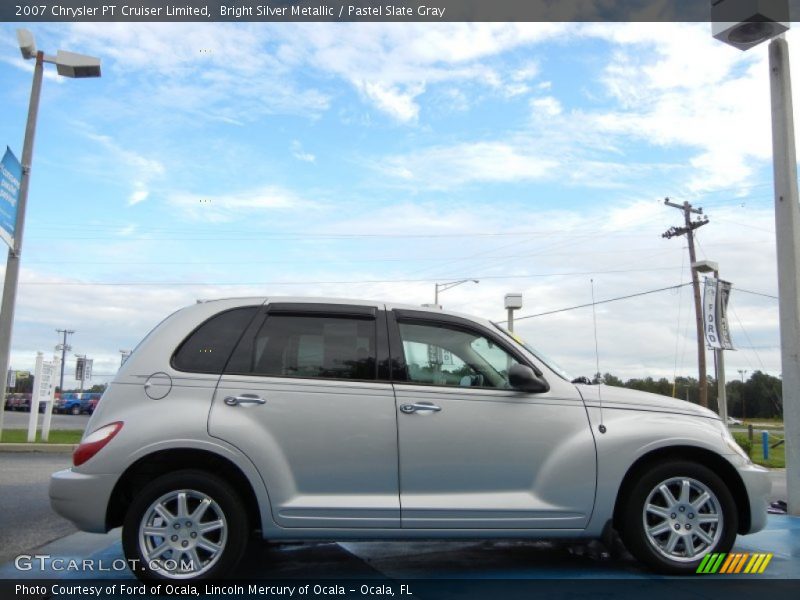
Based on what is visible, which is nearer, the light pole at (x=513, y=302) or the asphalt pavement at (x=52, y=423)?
the light pole at (x=513, y=302)

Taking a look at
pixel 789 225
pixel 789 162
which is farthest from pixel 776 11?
pixel 789 225

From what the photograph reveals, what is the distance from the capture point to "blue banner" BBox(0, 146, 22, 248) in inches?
493

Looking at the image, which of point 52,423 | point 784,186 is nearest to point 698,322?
point 784,186

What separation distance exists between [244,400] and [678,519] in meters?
2.95

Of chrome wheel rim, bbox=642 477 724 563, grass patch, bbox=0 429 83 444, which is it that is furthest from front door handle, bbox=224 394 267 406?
grass patch, bbox=0 429 83 444

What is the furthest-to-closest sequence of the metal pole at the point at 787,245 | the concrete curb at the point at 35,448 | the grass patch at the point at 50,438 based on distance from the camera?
the grass patch at the point at 50,438, the concrete curb at the point at 35,448, the metal pole at the point at 787,245

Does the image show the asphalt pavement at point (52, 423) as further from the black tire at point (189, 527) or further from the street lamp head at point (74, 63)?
the black tire at point (189, 527)

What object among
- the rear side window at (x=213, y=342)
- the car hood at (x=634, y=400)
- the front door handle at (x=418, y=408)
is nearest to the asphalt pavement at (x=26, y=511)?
the rear side window at (x=213, y=342)

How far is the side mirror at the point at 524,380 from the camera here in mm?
4594

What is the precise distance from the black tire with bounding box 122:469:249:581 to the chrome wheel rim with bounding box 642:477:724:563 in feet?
8.63

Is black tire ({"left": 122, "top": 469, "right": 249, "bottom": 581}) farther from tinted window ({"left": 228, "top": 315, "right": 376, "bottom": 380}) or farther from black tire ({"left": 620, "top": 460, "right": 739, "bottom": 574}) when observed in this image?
black tire ({"left": 620, "top": 460, "right": 739, "bottom": 574})

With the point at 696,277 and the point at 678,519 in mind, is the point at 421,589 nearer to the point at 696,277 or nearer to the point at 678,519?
the point at 678,519

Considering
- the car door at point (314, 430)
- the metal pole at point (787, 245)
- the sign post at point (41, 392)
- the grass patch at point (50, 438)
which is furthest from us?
the sign post at point (41, 392)

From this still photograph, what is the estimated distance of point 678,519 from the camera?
4602mm
